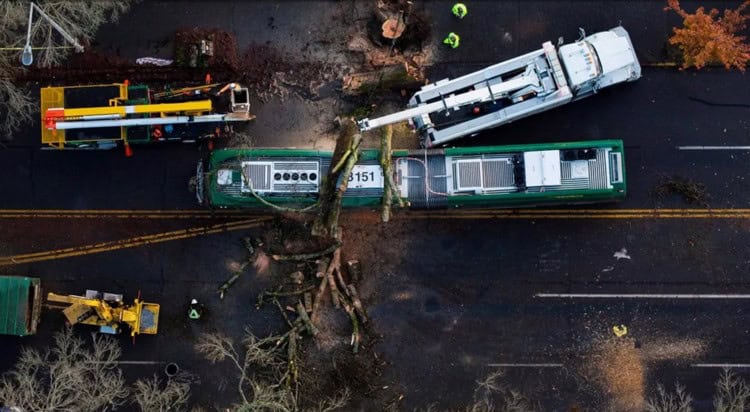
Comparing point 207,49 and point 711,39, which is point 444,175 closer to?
point 207,49

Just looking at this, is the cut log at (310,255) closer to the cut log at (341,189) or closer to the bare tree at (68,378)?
the cut log at (341,189)

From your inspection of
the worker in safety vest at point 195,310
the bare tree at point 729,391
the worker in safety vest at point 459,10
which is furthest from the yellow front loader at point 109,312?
the bare tree at point 729,391

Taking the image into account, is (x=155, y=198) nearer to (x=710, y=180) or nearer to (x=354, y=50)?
(x=354, y=50)

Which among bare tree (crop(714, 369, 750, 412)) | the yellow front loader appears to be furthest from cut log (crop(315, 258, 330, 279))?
bare tree (crop(714, 369, 750, 412))

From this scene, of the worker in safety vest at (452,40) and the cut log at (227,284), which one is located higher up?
the worker in safety vest at (452,40)

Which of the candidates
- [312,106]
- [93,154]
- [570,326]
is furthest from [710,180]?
[93,154]
